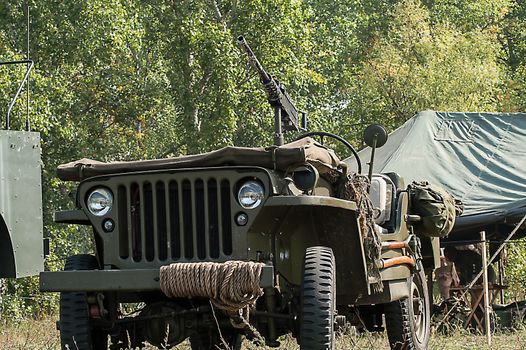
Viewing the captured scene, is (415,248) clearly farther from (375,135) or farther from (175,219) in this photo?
(175,219)

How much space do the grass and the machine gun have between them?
149cm

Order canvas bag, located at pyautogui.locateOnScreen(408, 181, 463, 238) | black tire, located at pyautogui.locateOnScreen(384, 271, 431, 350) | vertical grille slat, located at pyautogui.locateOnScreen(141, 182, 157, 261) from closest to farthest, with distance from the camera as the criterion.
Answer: vertical grille slat, located at pyautogui.locateOnScreen(141, 182, 157, 261) < black tire, located at pyautogui.locateOnScreen(384, 271, 431, 350) < canvas bag, located at pyautogui.locateOnScreen(408, 181, 463, 238)

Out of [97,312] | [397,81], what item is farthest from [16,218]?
[397,81]

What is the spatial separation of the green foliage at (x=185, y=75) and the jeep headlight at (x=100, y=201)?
464 inches

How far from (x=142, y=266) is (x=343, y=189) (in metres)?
1.37

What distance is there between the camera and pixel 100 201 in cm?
671

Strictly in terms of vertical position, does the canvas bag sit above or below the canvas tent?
below

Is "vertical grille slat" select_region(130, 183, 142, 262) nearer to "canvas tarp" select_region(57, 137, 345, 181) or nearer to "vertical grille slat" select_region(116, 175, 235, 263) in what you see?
"vertical grille slat" select_region(116, 175, 235, 263)

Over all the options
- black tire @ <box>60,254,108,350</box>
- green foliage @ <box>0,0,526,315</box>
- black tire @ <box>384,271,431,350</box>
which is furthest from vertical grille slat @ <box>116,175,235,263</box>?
green foliage @ <box>0,0,526,315</box>

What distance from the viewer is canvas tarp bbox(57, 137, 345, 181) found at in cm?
641

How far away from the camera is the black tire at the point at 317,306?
6277 millimetres

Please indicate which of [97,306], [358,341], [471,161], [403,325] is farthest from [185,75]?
[97,306]

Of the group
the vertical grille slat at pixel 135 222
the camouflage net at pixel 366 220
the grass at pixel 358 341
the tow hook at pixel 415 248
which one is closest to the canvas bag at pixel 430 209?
the tow hook at pixel 415 248

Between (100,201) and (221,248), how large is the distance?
78cm
